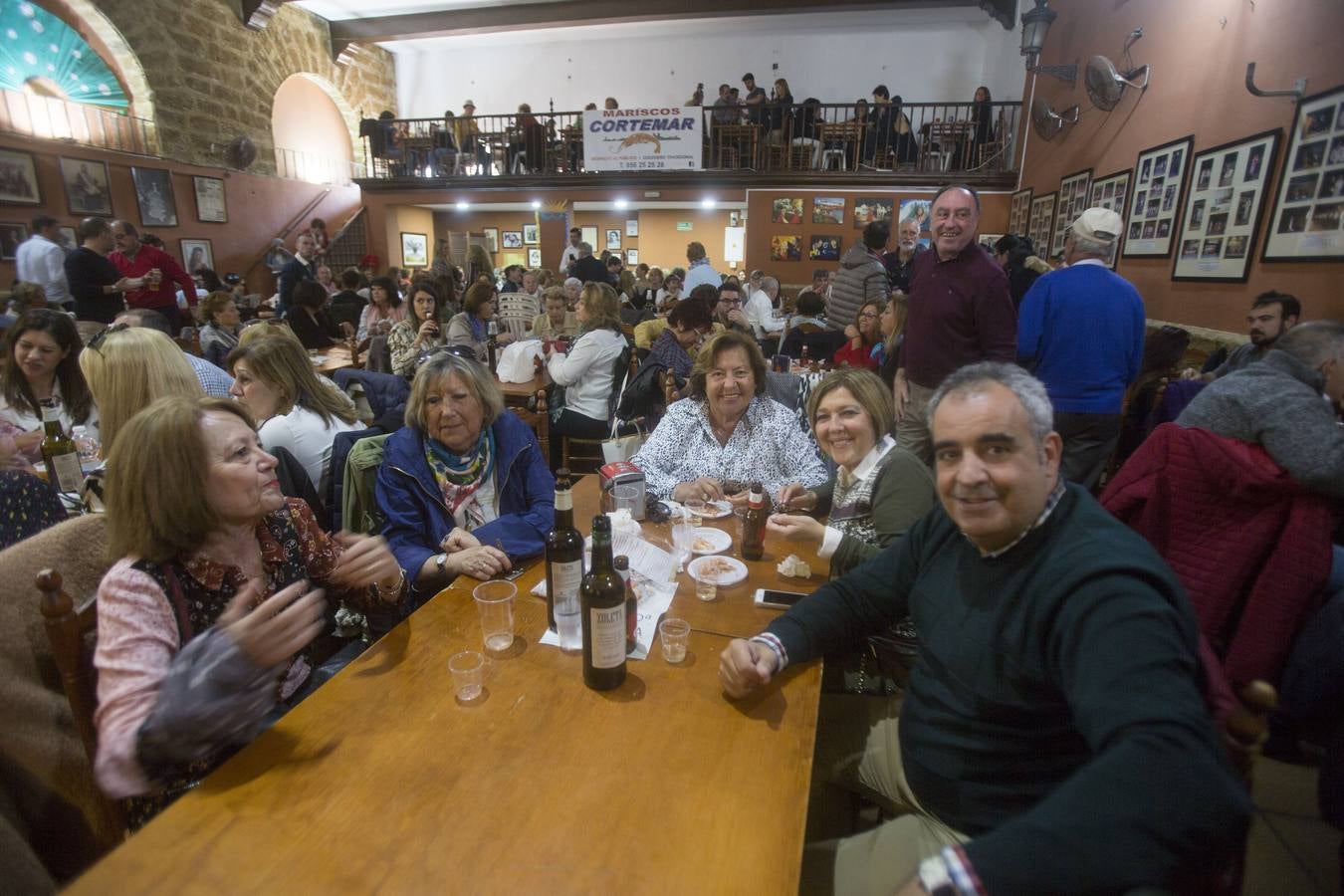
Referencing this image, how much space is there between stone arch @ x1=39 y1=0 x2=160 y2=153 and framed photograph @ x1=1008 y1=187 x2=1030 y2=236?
12946 mm

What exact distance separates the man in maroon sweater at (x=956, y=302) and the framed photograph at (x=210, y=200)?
11.8 metres

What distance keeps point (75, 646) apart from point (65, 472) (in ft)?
5.45

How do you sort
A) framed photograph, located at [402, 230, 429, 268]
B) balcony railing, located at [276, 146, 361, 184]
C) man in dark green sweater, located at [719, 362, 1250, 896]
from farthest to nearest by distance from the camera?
1. framed photograph, located at [402, 230, 429, 268]
2. balcony railing, located at [276, 146, 361, 184]
3. man in dark green sweater, located at [719, 362, 1250, 896]

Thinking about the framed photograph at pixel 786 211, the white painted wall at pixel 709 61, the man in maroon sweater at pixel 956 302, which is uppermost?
the white painted wall at pixel 709 61

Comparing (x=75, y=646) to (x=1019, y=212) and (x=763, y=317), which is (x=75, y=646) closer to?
(x=763, y=317)

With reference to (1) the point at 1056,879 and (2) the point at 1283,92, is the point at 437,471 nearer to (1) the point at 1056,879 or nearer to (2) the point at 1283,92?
(1) the point at 1056,879

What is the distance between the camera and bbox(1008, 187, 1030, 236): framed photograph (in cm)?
846

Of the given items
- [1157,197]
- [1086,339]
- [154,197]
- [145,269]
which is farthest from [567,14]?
[1086,339]

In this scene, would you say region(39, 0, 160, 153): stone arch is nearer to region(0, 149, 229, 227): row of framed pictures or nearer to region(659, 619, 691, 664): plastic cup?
region(0, 149, 229, 227): row of framed pictures

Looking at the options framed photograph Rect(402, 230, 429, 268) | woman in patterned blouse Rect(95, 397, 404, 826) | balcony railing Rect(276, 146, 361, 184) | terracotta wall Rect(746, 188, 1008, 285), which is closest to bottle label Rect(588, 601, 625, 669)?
woman in patterned blouse Rect(95, 397, 404, 826)

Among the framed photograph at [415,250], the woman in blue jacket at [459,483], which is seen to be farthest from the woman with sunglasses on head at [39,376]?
the framed photograph at [415,250]

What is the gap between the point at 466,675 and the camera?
4.18 feet

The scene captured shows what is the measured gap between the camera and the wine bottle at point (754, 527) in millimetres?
1808

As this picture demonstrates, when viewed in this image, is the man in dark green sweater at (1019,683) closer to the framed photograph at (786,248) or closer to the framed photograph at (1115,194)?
the framed photograph at (1115,194)
